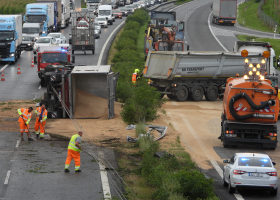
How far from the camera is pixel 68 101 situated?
80.2 ft

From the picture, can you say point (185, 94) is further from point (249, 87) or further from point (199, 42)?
point (199, 42)

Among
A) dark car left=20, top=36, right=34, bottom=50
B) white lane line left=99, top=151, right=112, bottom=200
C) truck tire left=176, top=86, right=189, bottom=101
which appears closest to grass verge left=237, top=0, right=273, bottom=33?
dark car left=20, top=36, right=34, bottom=50

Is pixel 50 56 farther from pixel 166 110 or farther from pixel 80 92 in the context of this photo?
pixel 166 110

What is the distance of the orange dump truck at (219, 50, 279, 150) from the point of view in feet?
62.2

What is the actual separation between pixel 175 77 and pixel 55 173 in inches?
653

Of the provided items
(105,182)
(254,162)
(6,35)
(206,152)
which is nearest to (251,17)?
(6,35)

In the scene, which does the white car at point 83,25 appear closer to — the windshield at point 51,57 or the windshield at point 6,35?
the windshield at point 6,35

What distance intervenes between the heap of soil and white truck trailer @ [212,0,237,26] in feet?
157

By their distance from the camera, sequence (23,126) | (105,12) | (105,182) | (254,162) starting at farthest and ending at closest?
(105,12) → (23,126) → (105,182) → (254,162)

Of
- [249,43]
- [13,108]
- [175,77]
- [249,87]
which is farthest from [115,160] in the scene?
[249,43]

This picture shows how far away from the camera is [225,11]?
71.8 metres

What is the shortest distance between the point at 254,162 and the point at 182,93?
59.3 feet

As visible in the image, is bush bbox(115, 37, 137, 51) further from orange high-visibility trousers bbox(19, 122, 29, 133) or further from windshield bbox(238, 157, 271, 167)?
windshield bbox(238, 157, 271, 167)

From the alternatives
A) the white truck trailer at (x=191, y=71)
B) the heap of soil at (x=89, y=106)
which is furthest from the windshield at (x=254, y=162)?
the white truck trailer at (x=191, y=71)
